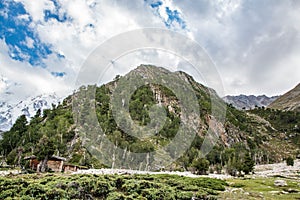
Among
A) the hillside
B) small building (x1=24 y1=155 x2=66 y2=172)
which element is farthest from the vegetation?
small building (x1=24 y1=155 x2=66 y2=172)

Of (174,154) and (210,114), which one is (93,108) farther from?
(210,114)

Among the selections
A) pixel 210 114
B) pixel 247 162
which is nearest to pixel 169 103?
pixel 210 114

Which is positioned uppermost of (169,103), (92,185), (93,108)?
(169,103)

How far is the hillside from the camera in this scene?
83044 mm

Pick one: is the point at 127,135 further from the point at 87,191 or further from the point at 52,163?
the point at 87,191

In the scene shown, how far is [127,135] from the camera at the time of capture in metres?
101

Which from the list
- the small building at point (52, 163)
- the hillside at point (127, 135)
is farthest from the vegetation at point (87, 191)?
the small building at point (52, 163)

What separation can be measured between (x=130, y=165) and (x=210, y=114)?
6839 cm

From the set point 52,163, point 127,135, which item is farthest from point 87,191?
point 127,135

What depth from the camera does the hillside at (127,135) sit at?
83.0 meters

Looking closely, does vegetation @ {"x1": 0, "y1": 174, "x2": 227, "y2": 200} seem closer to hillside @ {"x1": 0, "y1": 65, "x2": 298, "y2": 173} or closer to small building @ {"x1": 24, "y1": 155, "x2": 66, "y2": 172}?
hillside @ {"x1": 0, "y1": 65, "x2": 298, "y2": 173}

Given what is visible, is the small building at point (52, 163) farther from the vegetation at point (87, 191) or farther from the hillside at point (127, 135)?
the vegetation at point (87, 191)

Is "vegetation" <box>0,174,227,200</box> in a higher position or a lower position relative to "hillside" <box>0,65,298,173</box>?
lower

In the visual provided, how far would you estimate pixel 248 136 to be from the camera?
571 ft
